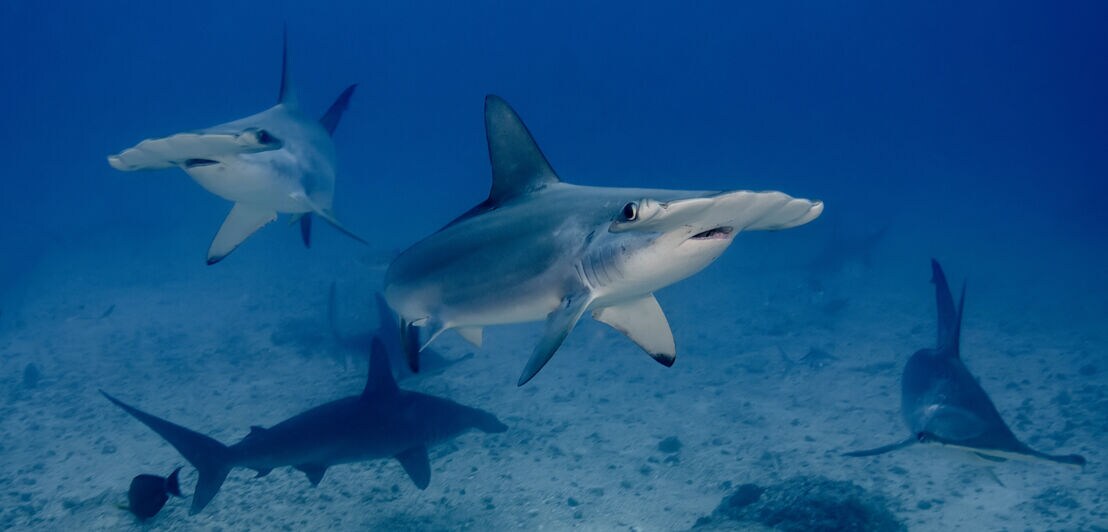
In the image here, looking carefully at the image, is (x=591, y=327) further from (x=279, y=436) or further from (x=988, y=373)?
(x=279, y=436)

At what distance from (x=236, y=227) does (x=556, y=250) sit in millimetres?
4824

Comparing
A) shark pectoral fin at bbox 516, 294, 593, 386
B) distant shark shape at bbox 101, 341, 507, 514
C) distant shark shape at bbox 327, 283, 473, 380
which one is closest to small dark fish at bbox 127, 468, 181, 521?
distant shark shape at bbox 101, 341, 507, 514

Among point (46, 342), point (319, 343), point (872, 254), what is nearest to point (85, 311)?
point (46, 342)

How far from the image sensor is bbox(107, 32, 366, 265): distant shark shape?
3932 millimetres

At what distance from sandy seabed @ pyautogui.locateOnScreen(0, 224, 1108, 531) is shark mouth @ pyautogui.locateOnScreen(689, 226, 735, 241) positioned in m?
4.02

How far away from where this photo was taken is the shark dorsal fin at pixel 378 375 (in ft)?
20.1

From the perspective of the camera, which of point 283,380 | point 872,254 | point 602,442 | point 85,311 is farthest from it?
point 872,254

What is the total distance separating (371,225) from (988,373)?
34.1 m

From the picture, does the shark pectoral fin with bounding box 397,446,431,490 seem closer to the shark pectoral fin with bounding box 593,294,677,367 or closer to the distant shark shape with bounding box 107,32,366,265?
the distant shark shape with bounding box 107,32,366,265

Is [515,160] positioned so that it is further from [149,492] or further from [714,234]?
[149,492]

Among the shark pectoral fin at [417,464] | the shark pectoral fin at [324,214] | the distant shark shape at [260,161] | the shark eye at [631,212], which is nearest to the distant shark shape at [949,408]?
the shark eye at [631,212]

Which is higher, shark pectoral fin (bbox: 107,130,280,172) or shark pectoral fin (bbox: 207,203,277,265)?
shark pectoral fin (bbox: 107,130,280,172)

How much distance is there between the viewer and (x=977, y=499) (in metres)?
6.02

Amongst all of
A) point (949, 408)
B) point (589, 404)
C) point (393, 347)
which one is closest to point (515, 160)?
point (949, 408)
